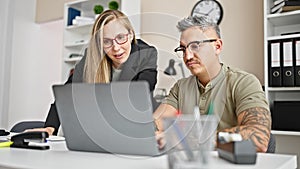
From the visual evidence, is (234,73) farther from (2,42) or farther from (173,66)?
(2,42)

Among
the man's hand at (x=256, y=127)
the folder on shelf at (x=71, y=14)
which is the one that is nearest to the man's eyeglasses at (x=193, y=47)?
the man's hand at (x=256, y=127)

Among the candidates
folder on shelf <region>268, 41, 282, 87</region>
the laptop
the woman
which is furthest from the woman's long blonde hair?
folder on shelf <region>268, 41, 282, 87</region>

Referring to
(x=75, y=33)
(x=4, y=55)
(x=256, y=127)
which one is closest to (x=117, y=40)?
(x=256, y=127)

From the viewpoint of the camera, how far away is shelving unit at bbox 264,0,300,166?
220 cm

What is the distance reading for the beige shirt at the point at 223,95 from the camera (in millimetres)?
1287

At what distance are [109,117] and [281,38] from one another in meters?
1.68

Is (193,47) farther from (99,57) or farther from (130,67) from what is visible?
(99,57)

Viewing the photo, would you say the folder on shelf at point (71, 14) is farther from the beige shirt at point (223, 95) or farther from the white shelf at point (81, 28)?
the beige shirt at point (223, 95)

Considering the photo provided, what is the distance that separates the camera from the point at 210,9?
9.13 ft

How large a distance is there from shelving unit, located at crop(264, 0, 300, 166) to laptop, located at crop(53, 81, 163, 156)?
153cm

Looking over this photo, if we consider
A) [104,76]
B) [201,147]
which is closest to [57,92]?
[201,147]

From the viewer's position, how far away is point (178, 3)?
299cm

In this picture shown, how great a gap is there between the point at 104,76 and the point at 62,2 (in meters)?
2.81

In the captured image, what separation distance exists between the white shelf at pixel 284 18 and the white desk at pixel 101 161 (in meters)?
1.60
